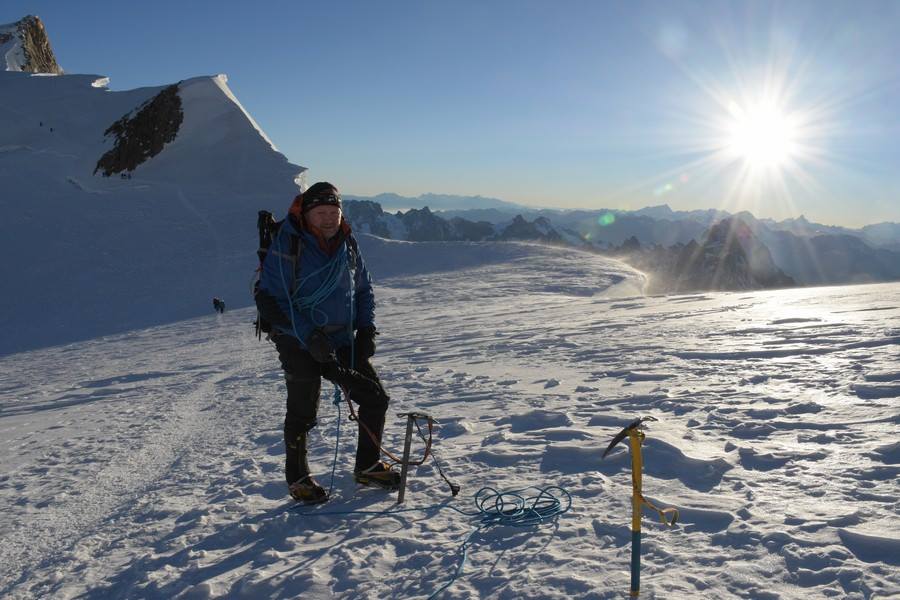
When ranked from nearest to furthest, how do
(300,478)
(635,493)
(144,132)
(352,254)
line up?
(635,493) < (300,478) < (352,254) < (144,132)

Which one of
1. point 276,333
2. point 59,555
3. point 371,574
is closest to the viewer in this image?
point 371,574

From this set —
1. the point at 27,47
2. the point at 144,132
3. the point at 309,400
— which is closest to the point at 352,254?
the point at 309,400

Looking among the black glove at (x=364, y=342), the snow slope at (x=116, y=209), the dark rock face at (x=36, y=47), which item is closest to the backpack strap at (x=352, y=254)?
the black glove at (x=364, y=342)

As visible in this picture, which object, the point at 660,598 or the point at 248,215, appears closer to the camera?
the point at 660,598

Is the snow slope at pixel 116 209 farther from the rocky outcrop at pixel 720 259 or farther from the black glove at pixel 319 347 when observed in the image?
the rocky outcrop at pixel 720 259

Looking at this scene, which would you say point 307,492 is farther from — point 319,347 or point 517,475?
point 517,475

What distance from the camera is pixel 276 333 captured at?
14.0ft

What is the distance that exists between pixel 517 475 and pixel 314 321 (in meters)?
2.00

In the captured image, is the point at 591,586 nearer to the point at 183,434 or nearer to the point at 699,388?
the point at 699,388

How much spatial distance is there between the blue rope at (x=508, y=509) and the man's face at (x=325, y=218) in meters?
2.04

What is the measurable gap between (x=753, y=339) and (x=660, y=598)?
715 cm

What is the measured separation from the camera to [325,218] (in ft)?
13.9

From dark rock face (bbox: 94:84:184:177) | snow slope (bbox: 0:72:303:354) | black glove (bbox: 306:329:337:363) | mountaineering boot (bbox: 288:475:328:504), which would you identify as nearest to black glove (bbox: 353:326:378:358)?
black glove (bbox: 306:329:337:363)

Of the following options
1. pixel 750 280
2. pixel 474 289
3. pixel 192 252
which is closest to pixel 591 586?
pixel 474 289
